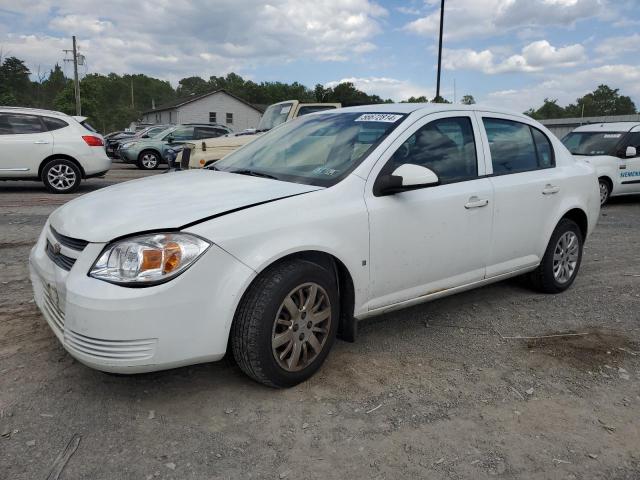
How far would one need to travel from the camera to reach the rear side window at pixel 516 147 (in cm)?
423

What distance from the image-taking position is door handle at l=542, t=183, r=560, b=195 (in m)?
4.52

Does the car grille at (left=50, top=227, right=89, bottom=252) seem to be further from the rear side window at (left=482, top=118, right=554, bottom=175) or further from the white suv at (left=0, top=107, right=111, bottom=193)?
the white suv at (left=0, top=107, right=111, bottom=193)

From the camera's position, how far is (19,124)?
1070 cm

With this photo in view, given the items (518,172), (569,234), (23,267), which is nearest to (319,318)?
(518,172)

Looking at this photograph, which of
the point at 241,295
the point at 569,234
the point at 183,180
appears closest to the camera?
the point at 241,295

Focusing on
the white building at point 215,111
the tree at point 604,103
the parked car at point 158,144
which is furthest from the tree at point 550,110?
the parked car at point 158,144

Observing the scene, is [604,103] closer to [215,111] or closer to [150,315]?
[215,111]

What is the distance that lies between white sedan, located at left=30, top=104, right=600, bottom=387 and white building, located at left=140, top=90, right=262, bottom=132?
49539 mm

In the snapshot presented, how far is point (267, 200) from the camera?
3.03m

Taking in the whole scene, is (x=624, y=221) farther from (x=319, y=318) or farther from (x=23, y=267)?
(x=23, y=267)

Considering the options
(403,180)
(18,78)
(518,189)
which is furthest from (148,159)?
(18,78)

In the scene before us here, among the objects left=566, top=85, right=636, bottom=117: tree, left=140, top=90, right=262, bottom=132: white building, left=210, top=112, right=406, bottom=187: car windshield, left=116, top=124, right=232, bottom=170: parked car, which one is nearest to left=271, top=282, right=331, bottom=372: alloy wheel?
left=210, top=112, right=406, bottom=187: car windshield

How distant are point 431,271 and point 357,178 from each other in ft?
2.87

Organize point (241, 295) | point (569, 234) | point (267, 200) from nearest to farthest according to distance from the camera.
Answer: point (241, 295), point (267, 200), point (569, 234)
